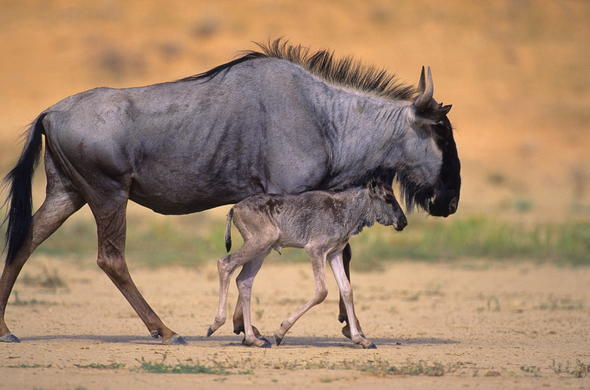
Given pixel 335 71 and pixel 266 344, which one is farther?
pixel 335 71

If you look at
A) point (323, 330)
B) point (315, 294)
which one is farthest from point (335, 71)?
point (323, 330)

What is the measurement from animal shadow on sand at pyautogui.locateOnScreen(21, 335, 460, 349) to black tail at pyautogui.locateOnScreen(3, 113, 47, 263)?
862 mm

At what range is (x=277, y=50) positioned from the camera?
9156 millimetres

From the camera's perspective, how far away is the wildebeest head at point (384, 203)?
8914 millimetres

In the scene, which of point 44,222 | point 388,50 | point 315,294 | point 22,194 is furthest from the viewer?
point 388,50

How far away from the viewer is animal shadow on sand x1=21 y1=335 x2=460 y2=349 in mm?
9000

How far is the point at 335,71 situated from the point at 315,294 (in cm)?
201

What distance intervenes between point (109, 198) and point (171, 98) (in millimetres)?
960

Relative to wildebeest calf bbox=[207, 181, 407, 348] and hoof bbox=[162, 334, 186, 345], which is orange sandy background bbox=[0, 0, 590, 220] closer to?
wildebeest calf bbox=[207, 181, 407, 348]

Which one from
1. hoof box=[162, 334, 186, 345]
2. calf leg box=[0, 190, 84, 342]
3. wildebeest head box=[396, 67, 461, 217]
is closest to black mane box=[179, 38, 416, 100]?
wildebeest head box=[396, 67, 461, 217]

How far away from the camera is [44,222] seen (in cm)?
885

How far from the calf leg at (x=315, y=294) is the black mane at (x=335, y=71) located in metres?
1.57

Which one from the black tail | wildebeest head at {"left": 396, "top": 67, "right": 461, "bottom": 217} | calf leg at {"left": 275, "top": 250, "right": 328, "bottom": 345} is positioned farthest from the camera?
wildebeest head at {"left": 396, "top": 67, "right": 461, "bottom": 217}

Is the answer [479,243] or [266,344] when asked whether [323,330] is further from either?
[479,243]
